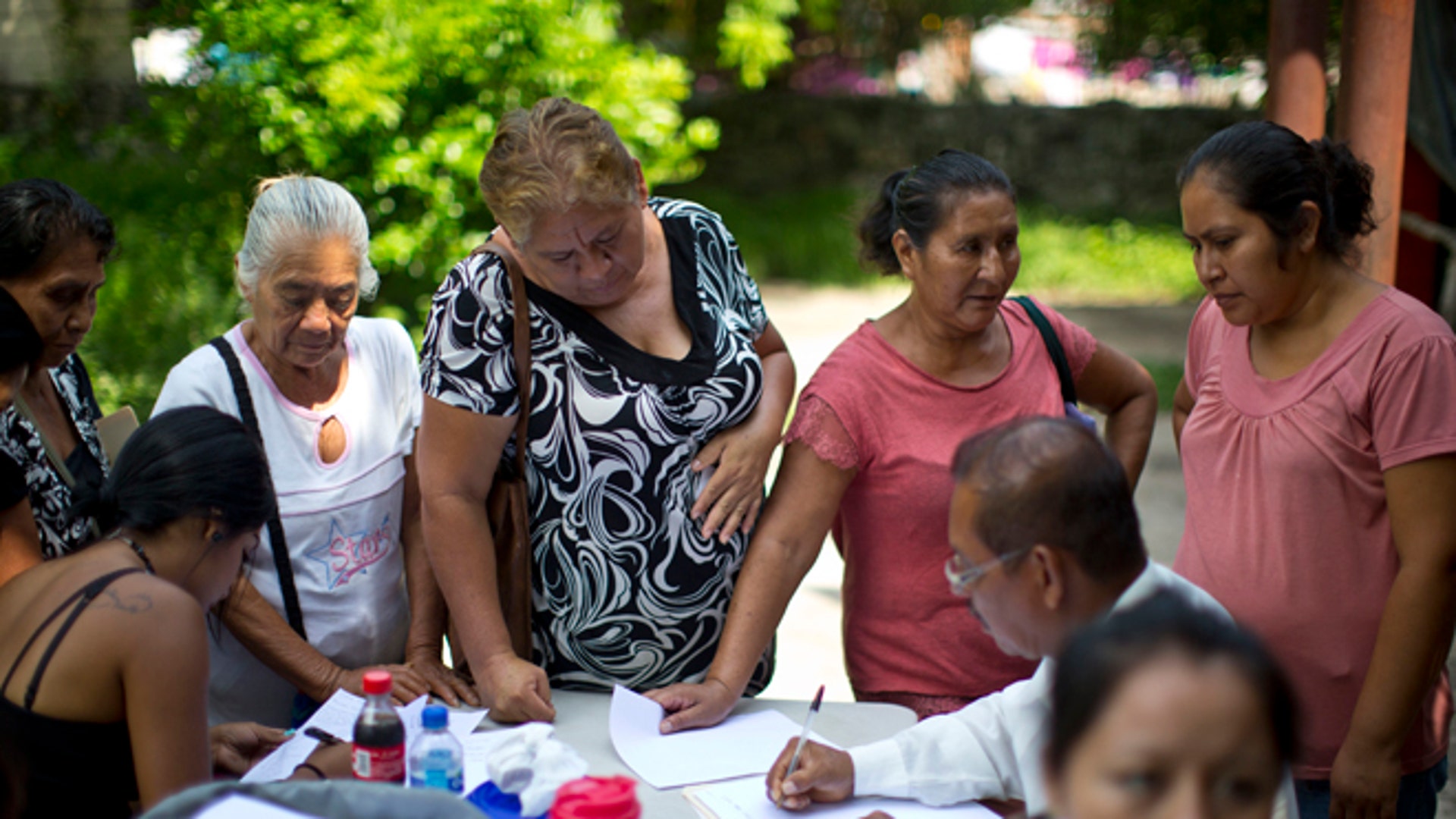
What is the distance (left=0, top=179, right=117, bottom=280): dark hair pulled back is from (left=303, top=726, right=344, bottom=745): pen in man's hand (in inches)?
38.8

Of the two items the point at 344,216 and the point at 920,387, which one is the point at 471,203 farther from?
the point at 920,387

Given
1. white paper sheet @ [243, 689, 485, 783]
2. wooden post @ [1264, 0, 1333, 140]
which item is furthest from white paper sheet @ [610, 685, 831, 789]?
wooden post @ [1264, 0, 1333, 140]

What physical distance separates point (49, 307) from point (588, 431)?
1.03 m

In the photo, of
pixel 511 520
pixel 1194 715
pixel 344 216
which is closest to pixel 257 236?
pixel 344 216

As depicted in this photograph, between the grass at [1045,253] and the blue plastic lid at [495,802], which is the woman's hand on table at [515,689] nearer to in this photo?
the blue plastic lid at [495,802]

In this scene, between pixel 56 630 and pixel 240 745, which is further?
pixel 240 745

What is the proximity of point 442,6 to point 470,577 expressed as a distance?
3930 millimetres

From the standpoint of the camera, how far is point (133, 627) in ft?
5.81

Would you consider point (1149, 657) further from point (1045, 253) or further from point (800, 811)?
point (1045, 253)

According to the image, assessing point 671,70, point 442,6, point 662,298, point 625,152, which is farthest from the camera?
point 671,70

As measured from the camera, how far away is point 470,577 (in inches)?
87.9

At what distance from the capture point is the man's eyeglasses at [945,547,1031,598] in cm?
169

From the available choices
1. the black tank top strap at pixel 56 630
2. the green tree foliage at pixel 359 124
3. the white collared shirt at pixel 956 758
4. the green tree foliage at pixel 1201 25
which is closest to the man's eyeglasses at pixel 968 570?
the white collared shirt at pixel 956 758

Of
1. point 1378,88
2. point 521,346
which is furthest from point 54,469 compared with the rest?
point 1378,88
